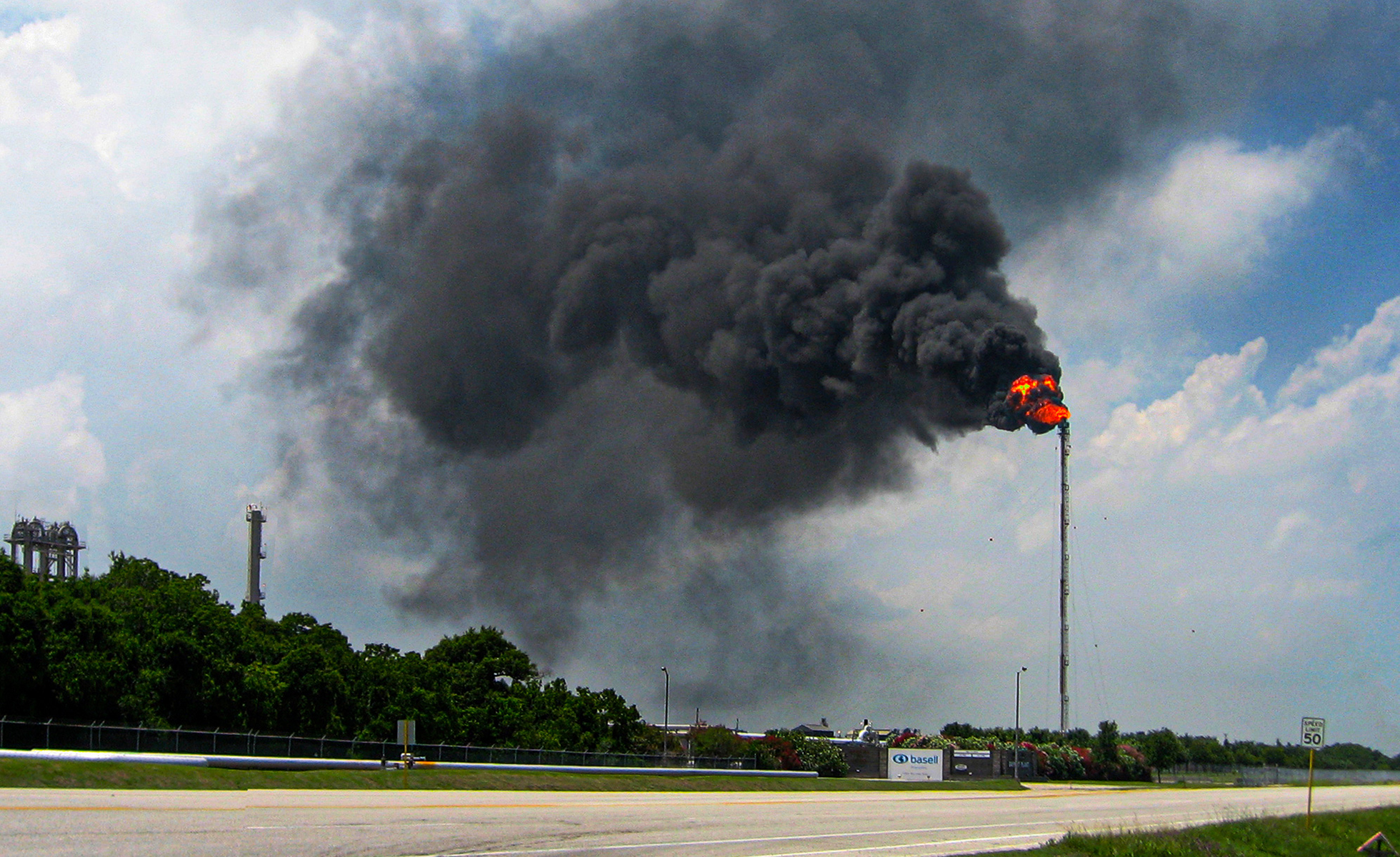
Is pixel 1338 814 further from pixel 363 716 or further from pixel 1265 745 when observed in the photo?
pixel 1265 745

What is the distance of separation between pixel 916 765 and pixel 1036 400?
36.0 metres

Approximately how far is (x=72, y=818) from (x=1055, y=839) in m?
18.8

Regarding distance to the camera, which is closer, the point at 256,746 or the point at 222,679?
the point at 256,746

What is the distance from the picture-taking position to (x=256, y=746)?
4172 centimetres

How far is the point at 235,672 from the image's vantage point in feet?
167

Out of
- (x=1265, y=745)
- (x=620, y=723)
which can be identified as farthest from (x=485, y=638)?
(x=1265, y=745)

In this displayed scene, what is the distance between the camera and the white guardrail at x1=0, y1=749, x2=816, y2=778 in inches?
1188

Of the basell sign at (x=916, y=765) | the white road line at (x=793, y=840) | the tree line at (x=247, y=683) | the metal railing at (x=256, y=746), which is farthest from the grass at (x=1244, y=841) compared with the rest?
the basell sign at (x=916, y=765)

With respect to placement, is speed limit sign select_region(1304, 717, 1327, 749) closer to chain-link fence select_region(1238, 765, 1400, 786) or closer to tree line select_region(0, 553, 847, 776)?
tree line select_region(0, 553, 847, 776)

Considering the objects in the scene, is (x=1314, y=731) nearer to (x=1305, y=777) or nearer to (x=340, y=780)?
(x=340, y=780)

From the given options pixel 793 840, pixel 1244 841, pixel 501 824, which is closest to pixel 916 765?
pixel 1244 841

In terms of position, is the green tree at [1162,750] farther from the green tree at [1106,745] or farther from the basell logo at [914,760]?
the basell logo at [914,760]

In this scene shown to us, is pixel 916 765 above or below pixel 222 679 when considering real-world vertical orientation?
below

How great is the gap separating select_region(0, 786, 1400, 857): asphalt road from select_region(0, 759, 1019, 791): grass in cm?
194
